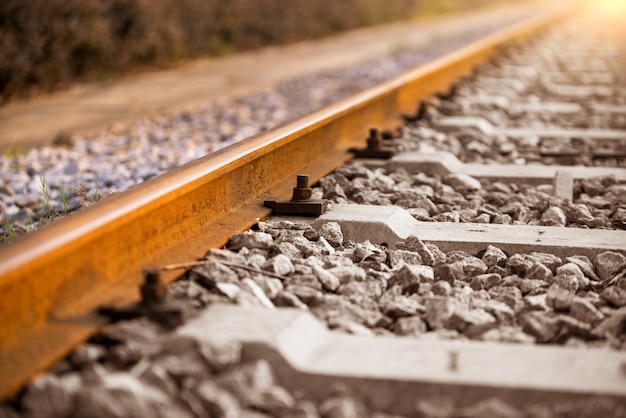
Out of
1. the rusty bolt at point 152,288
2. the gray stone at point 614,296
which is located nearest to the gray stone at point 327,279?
the rusty bolt at point 152,288

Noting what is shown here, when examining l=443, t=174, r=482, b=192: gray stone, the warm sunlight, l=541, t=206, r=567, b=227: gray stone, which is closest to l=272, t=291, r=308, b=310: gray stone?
l=541, t=206, r=567, b=227: gray stone

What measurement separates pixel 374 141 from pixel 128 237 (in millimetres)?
2247

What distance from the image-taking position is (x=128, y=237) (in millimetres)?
2496

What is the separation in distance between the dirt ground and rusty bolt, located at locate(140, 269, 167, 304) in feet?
14.2

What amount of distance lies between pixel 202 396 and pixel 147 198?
936 mm

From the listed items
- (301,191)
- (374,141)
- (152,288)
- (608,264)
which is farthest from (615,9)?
(152,288)

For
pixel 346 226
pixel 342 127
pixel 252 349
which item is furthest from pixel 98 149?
pixel 252 349

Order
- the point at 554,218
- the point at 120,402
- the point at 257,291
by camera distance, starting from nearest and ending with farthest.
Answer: the point at 120,402 < the point at 257,291 < the point at 554,218

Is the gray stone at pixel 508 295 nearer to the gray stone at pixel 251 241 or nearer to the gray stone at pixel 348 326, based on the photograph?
the gray stone at pixel 348 326

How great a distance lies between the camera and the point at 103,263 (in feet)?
7.69

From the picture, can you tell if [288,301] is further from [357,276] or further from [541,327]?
[541,327]

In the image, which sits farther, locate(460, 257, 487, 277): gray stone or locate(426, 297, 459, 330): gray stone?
locate(460, 257, 487, 277): gray stone

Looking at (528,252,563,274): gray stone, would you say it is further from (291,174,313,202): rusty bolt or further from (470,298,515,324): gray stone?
(291,174,313,202): rusty bolt

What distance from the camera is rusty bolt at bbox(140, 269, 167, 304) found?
2.22 metres
